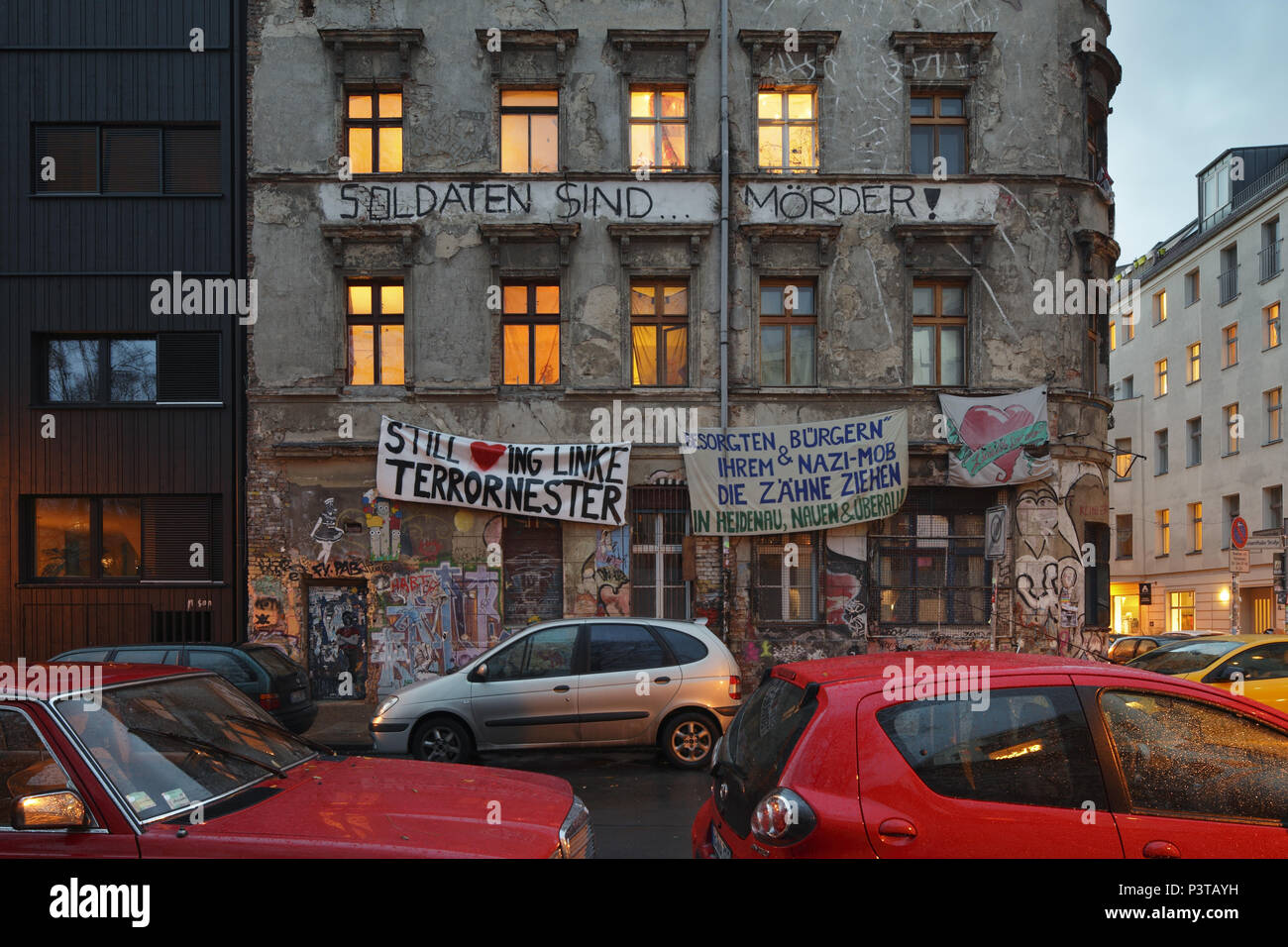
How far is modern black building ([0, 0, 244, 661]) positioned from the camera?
15.6 meters

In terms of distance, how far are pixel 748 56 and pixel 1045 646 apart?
38.4ft

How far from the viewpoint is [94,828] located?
356cm

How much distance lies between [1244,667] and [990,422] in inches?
247

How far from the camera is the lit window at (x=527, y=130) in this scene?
15.8 m

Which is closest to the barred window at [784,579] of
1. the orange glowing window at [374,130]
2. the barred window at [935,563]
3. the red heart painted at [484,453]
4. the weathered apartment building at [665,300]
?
the weathered apartment building at [665,300]

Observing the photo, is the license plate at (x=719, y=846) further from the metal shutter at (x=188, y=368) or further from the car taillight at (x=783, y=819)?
the metal shutter at (x=188, y=368)

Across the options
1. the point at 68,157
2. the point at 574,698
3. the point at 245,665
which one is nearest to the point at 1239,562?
the point at 574,698

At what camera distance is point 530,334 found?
15.7 m

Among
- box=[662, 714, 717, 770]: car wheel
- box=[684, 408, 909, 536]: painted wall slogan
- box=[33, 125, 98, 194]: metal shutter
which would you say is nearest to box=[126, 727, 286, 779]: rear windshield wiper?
box=[662, 714, 717, 770]: car wheel

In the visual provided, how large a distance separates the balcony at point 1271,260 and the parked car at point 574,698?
3297 cm

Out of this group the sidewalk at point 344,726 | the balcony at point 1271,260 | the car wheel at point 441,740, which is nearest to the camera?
the car wheel at point 441,740

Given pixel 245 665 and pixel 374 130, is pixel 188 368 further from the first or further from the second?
pixel 245 665

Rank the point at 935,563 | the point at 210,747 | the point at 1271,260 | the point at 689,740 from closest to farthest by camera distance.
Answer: the point at 210,747 → the point at 689,740 → the point at 935,563 → the point at 1271,260

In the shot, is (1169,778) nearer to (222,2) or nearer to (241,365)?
(241,365)
